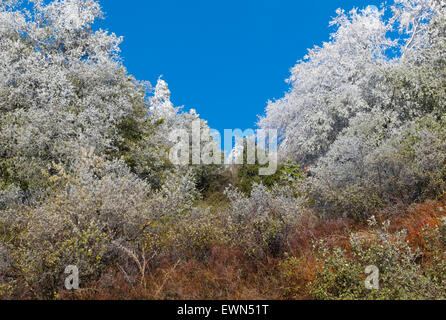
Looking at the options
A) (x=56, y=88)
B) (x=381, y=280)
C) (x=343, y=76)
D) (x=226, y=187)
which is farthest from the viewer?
(x=343, y=76)

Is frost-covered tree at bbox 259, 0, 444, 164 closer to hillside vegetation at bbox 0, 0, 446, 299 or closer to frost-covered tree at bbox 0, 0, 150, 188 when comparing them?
hillside vegetation at bbox 0, 0, 446, 299

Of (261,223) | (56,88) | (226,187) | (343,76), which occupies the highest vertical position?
(343,76)

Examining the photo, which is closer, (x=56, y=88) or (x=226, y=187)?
(x=226, y=187)

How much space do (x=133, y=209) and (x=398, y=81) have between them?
12601mm

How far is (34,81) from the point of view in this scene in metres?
13.2

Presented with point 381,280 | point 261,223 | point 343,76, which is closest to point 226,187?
point 261,223

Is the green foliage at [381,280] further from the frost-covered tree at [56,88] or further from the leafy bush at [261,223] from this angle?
the frost-covered tree at [56,88]

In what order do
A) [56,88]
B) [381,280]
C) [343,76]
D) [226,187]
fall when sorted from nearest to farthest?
[381,280]
[226,187]
[56,88]
[343,76]

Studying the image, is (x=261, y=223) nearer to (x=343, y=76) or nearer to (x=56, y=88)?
(x=56, y=88)

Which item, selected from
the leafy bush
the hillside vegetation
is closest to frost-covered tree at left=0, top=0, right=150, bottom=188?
the hillside vegetation

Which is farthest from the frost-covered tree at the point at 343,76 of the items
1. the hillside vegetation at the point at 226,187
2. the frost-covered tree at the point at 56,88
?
the frost-covered tree at the point at 56,88
